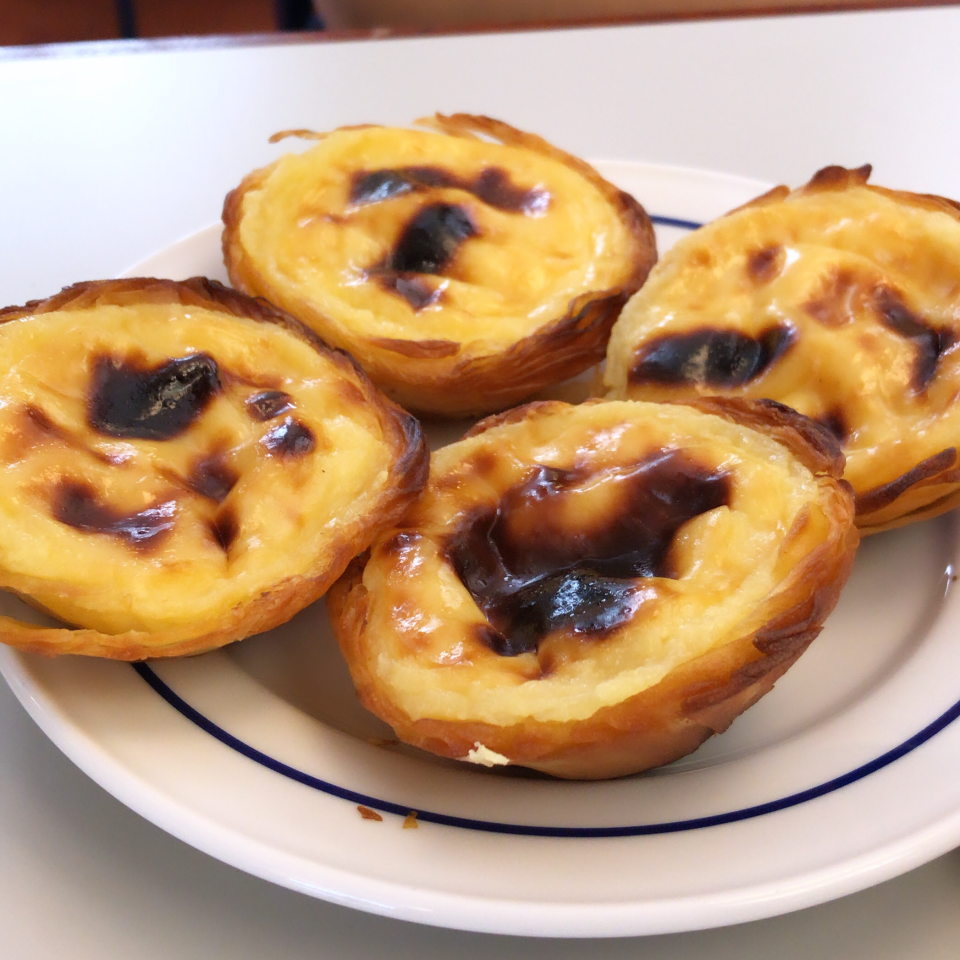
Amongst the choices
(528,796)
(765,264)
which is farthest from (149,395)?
(765,264)

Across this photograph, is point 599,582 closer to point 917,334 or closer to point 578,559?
point 578,559

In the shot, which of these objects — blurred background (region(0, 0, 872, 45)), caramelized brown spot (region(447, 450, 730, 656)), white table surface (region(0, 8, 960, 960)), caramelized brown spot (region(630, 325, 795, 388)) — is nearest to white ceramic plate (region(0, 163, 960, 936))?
caramelized brown spot (region(447, 450, 730, 656))

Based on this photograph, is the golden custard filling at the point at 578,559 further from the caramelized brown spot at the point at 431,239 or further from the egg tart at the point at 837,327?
the caramelized brown spot at the point at 431,239

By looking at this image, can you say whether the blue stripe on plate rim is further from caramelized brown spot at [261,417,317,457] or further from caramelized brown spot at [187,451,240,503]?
caramelized brown spot at [261,417,317,457]

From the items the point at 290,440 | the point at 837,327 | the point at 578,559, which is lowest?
the point at 578,559

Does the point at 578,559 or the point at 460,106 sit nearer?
the point at 578,559

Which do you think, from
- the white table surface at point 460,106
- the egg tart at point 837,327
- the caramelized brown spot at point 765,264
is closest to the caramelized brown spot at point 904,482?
the egg tart at point 837,327
